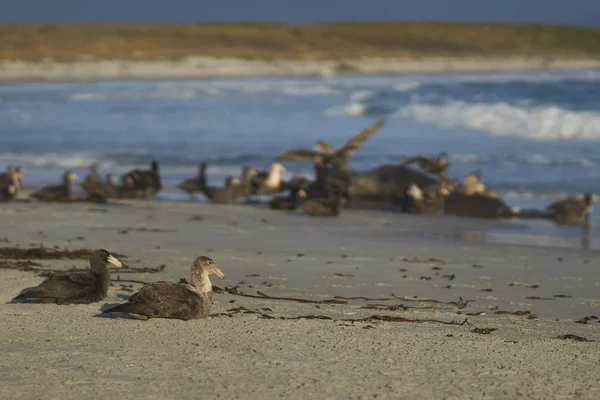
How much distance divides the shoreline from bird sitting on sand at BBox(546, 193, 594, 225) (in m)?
59.6

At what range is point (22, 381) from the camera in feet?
19.7

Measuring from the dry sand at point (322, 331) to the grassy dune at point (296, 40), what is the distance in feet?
271

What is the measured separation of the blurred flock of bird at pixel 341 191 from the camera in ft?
55.1

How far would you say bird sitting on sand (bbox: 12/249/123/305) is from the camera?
8.12 m

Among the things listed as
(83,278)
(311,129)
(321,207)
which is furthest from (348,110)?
(83,278)

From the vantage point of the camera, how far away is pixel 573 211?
54.1ft

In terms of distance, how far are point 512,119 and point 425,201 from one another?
2167 cm

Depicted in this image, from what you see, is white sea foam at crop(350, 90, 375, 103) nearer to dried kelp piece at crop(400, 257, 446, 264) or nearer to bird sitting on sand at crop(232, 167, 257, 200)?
bird sitting on sand at crop(232, 167, 257, 200)

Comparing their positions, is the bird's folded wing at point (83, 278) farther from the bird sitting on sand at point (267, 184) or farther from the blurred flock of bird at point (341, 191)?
the bird sitting on sand at point (267, 184)

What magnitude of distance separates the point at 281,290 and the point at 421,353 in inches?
108

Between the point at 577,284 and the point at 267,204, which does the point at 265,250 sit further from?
the point at 267,204

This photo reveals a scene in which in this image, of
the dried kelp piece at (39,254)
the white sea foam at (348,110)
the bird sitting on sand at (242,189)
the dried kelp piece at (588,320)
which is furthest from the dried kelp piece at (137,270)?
the white sea foam at (348,110)

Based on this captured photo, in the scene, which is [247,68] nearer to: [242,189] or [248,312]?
[242,189]

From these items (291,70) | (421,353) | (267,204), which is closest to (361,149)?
(267,204)
